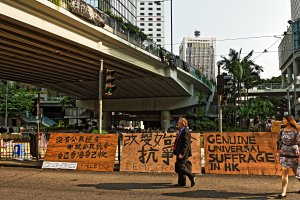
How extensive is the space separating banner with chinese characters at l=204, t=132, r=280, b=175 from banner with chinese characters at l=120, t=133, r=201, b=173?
39 centimetres

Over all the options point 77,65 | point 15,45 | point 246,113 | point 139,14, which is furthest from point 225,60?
point 139,14

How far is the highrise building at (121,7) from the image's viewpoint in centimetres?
6008

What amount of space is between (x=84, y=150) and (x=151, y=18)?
135 m

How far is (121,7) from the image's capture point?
73062 mm

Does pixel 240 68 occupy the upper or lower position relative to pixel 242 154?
upper

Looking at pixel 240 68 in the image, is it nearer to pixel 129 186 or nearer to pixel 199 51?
pixel 199 51

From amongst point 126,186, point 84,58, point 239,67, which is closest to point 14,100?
point 84,58

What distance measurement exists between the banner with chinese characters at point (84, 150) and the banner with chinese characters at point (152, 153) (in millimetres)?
457

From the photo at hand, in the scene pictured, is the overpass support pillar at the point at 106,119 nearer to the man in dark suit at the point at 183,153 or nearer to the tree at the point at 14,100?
the tree at the point at 14,100

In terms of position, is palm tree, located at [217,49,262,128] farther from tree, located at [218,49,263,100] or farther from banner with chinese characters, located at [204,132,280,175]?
banner with chinese characters, located at [204,132,280,175]

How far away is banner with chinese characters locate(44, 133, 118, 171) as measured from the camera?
A: 10.5 meters

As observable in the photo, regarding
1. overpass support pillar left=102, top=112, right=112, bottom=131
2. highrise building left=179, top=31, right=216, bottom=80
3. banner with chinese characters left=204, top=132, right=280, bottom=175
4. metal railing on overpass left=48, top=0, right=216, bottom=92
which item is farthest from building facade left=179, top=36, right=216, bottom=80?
banner with chinese characters left=204, top=132, right=280, bottom=175

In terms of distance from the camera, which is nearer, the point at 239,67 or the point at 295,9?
the point at 239,67

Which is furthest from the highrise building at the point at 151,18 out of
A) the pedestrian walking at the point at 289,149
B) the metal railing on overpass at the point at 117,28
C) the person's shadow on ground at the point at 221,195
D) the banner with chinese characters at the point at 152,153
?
the pedestrian walking at the point at 289,149
